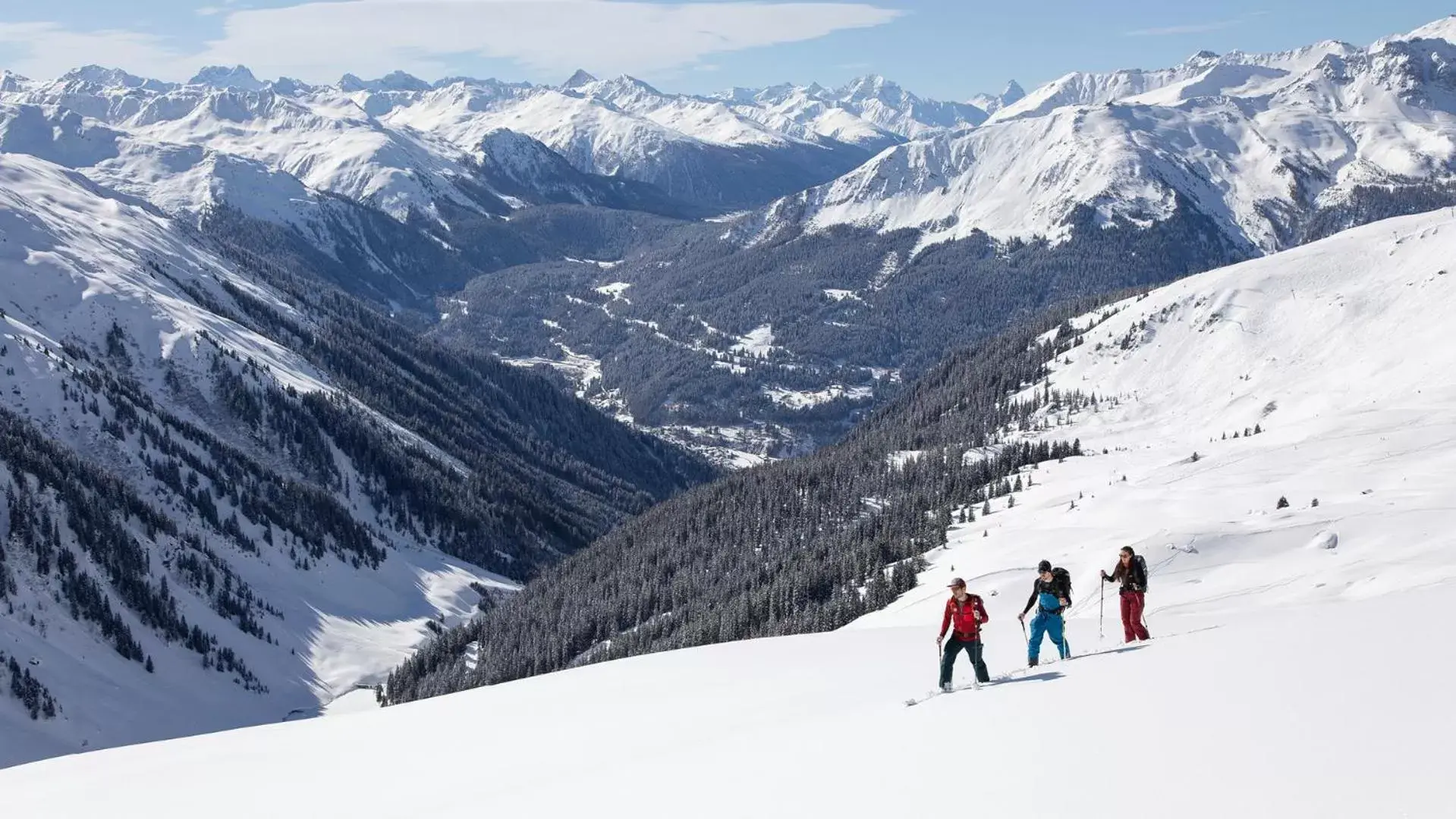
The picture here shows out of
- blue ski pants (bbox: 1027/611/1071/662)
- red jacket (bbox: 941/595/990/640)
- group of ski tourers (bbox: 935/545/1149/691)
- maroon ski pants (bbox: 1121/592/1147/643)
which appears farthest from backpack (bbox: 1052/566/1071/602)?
maroon ski pants (bbox: 1121/592/1147/643)

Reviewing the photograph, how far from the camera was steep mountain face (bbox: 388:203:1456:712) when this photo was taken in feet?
185

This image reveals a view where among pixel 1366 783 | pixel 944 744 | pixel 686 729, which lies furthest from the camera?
pixel 686 729

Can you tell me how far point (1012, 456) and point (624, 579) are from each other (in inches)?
2240

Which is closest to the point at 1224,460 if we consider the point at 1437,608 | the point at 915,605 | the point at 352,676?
the point at 915,605

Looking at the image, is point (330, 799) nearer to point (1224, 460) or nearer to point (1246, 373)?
point (1224, 460)

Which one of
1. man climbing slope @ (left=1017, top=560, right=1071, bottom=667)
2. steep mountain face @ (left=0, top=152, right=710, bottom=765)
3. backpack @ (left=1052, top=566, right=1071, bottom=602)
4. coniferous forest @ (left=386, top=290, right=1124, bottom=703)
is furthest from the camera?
steep mountain face @ (left=0, top=152, right=710, bottom=765)

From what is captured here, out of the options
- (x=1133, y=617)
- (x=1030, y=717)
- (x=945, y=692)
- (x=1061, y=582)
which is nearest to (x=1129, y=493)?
(x=1133, y=617)

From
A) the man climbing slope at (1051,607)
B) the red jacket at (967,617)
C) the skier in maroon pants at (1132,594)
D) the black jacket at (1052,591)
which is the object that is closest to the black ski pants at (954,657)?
the red jacket at (967,617)

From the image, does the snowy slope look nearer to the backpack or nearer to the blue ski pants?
the blue ski pants

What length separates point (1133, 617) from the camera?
2947 centimetres

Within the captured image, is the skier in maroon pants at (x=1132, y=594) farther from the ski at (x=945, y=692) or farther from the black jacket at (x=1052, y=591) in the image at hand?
the ski at (x=945, y=692)

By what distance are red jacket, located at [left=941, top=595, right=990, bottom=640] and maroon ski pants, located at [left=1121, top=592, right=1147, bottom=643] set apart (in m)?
6.36

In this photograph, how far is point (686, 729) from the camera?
2448cm

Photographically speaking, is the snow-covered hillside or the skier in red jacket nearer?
the snow-covered hillside
